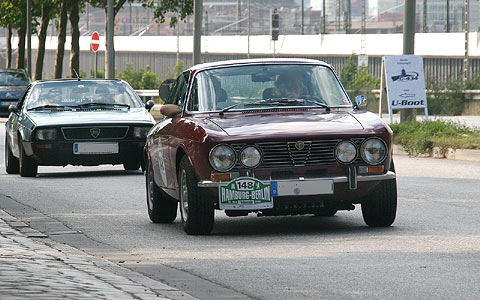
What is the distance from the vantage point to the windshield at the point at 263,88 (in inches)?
413

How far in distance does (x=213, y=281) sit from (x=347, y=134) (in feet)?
7.94

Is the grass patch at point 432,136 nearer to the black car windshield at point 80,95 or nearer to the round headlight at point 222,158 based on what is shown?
the black car windshield at point 80,95

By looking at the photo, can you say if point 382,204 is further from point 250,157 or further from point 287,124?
point 250,157

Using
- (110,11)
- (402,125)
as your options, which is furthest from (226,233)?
(110,11)

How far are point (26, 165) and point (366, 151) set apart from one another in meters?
8.61

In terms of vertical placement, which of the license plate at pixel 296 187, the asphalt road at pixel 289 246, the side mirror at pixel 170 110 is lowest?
the asphalt road at pixel 289 246

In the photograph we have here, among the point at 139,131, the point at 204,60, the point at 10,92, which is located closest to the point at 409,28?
the point at 139,131

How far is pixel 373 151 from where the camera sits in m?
9.65

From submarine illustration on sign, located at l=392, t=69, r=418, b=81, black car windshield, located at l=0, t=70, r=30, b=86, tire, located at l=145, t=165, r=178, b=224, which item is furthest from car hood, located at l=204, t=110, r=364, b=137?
black car windshield, located at l=0, t=70, r=30, b=86

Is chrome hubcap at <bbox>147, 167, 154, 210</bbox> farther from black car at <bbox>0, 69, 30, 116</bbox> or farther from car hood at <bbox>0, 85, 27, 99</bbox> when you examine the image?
car hood at <bbox>0, 85, 27, 99</bbox>

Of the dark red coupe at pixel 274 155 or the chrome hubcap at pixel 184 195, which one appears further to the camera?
the chrome hubcap at pixel 184 195

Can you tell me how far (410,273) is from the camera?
7590mm

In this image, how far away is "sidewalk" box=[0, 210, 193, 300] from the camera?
6281 millimetres

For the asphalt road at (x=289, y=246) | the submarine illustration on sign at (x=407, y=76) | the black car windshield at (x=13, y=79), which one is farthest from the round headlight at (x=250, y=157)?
the black car windshield at (x=13, y=79)
